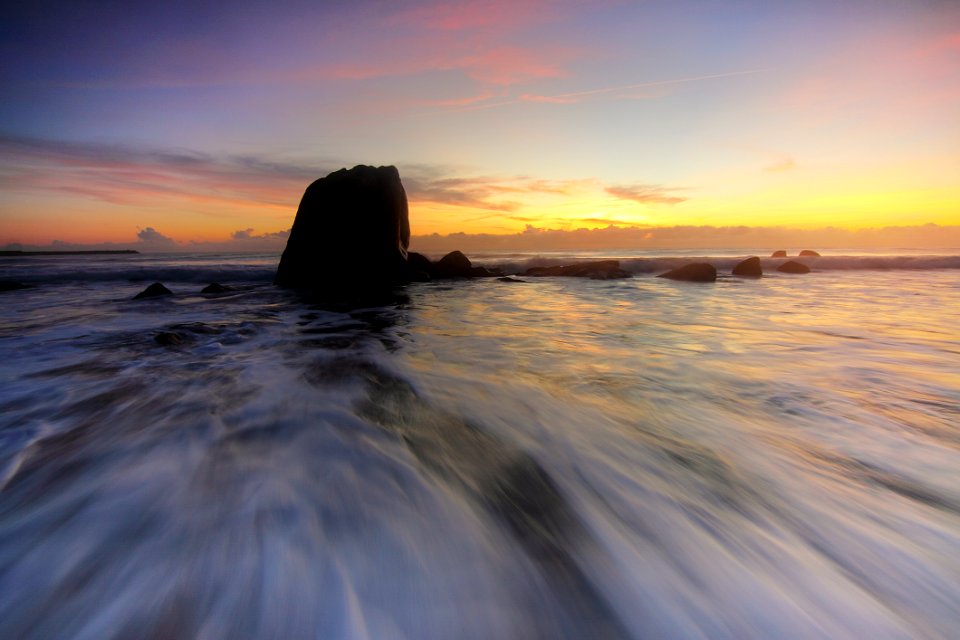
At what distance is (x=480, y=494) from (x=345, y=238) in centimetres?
1457

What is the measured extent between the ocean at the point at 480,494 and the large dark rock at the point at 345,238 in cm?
1027

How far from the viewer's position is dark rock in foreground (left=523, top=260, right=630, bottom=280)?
779 inches

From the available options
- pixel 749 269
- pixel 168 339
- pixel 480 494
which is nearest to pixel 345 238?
pixel 168 339

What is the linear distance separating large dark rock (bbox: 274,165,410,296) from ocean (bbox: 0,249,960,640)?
1027cm

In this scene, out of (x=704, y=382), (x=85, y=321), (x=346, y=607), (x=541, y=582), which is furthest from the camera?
(x=85, y=321)

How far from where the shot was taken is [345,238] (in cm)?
1540

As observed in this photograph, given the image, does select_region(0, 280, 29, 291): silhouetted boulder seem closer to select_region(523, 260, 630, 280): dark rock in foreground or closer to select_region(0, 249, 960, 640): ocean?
select_region(0, 249, 960, 640): ocean

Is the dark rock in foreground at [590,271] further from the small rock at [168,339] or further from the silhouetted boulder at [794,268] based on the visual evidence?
the small rock at [168,339]

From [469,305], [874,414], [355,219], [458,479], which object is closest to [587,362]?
[874,414]

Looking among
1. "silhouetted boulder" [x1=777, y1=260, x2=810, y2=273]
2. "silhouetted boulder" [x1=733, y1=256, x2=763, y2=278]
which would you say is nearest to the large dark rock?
"silhouetted boulder" [x1=733, y1=256, x2=763, y2=278]

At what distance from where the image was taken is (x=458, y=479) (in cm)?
255

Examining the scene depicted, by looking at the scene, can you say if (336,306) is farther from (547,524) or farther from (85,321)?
(547,524)

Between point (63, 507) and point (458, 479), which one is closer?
point (63, 507)

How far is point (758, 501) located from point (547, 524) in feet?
3.98
